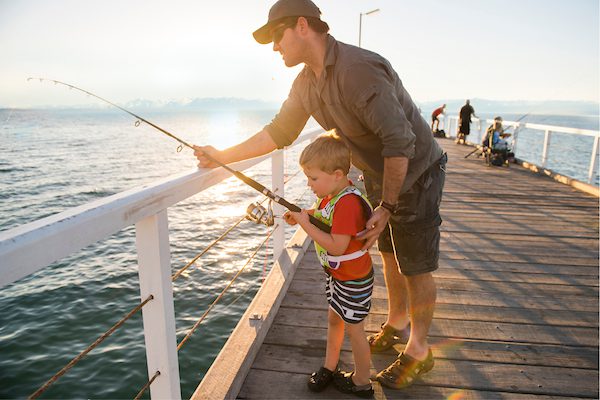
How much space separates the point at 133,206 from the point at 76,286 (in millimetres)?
8343

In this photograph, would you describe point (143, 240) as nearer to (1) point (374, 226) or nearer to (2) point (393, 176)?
(1) point (374, 226)

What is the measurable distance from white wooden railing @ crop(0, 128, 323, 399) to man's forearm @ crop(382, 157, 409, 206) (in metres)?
0.85

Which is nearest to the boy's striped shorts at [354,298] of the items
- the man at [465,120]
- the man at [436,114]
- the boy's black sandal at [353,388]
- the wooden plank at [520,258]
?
the boy's black sandal at [353,388]

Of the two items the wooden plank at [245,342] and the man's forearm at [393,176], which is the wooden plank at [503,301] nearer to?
the wooden plank at [245,342]

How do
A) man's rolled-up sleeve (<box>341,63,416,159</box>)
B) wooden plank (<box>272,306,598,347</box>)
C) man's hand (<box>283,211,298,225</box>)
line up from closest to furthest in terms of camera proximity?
1. man's rolled-up sleeve (<box>341,63,416,159</box>)
2. man's hand (<box>283,211,298,225</box>)
3. wooden plank (<box>272,306,598,347</box>)

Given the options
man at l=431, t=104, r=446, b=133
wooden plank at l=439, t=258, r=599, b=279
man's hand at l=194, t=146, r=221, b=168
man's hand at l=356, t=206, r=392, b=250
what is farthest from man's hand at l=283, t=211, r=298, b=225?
man at l=431, t=104, r=446, b=133

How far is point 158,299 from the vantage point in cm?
160

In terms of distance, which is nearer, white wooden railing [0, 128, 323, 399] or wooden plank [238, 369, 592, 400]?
white wooden railing [0, 128, 323, 399]

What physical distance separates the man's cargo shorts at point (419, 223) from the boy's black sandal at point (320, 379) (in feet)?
2.27

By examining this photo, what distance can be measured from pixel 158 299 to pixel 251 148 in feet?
3.61

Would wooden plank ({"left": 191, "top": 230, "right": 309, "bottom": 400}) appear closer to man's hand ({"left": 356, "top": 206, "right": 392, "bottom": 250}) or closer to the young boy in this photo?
the young boy

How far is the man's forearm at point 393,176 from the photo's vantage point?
1.87 m

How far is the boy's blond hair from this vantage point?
6.26ft

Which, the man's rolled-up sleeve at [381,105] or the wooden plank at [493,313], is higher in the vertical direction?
the man's rolled-up sleeve at [381,105]
